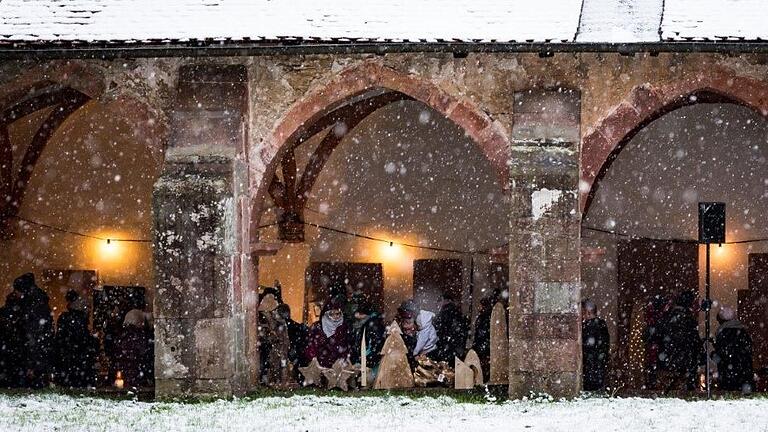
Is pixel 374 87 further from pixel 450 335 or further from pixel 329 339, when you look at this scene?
pixel 450 335

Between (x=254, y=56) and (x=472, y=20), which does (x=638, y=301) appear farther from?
(x=254, y=56)

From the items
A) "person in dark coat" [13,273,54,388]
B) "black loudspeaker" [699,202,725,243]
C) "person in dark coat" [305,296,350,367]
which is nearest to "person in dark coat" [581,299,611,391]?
"black loudspeaker" [699,202,725,243]

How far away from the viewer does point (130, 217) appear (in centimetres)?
1988

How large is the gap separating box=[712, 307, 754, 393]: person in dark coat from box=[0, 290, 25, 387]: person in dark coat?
7.85 meters

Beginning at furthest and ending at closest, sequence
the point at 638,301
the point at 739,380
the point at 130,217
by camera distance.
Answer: the point at 130,217 → the point at 638,301 → the point at 739,380

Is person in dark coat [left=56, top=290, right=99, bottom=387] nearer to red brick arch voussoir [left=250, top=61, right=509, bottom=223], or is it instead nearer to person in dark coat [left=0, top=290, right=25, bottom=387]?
person in dark coat [left=0, top=290, right=25, bottom=387]

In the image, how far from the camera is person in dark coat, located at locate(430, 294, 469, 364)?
15.7 meters

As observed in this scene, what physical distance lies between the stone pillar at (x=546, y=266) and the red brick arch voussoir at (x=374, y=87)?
0.51m

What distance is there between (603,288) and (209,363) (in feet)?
21.7

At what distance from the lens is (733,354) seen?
50.3ft

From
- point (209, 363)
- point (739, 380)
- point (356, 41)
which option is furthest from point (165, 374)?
point (739, 380)

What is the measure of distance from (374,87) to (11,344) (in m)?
5.14

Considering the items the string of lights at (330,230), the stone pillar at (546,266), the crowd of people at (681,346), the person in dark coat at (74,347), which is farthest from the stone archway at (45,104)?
the crowd of people at (681,346)

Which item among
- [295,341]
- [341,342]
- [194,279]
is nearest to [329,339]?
[341,342]
